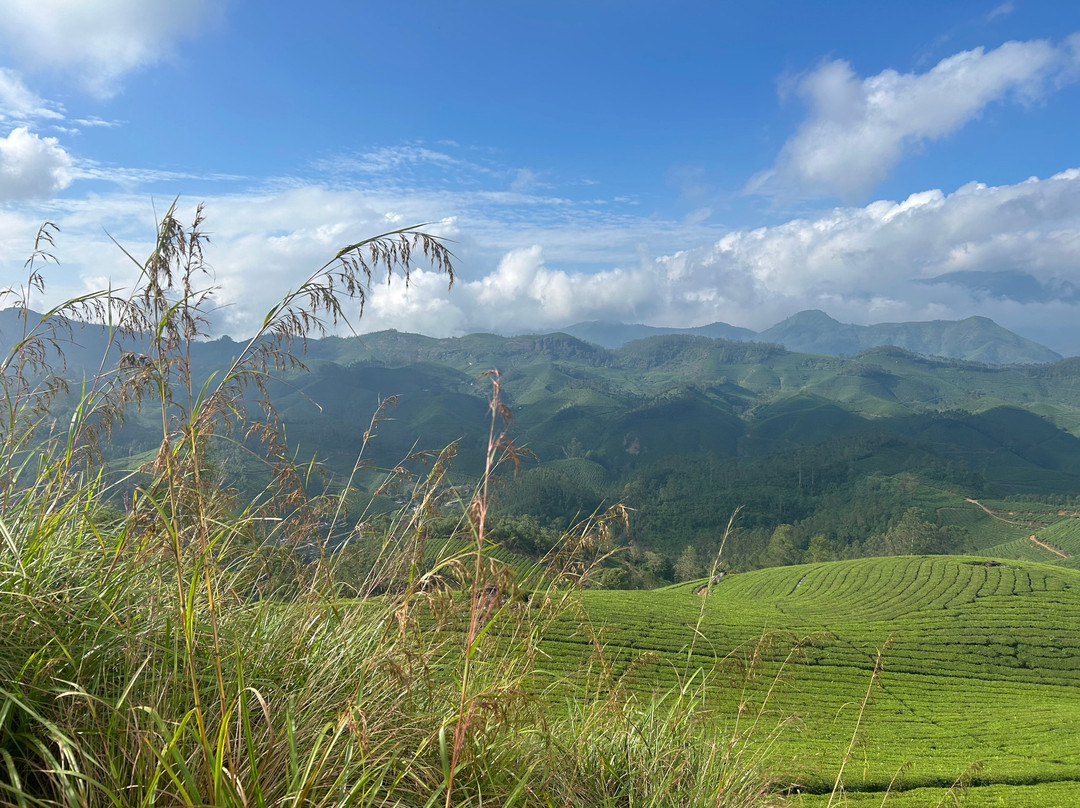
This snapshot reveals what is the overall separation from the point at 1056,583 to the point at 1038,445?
16777 cm

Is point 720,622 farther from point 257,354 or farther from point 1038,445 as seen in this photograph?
point 1038,445

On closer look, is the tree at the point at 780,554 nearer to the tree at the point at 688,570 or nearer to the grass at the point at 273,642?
the tree at the point at 688,570

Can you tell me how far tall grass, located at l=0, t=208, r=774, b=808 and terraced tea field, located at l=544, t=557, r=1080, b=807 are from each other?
433 mm

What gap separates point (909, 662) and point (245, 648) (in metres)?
37.7

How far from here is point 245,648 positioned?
76.7 inches

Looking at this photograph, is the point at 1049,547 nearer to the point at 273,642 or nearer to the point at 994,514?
the point at 994,514

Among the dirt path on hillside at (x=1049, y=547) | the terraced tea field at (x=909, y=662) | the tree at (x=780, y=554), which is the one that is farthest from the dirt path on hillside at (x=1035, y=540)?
the terraced tea field at (x=909, y=662)

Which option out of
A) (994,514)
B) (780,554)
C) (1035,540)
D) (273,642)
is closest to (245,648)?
(273,642)

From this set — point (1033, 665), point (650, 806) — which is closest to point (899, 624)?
point (1033, 665)

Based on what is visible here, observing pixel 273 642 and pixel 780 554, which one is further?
pixel 780 554

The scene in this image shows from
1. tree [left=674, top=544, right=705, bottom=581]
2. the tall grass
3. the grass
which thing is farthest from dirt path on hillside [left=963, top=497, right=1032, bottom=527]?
the tall grass

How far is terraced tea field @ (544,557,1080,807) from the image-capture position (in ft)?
39.6

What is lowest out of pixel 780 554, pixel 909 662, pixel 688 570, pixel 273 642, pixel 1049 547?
pixel 1049 547

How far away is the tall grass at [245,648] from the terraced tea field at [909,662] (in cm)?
43
